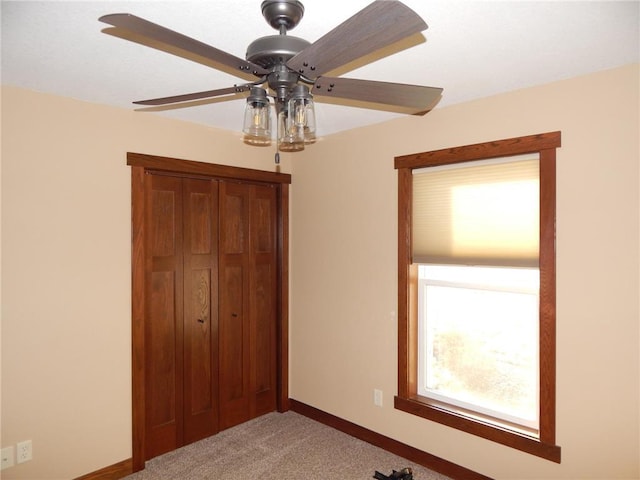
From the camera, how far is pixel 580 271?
2.32 meters

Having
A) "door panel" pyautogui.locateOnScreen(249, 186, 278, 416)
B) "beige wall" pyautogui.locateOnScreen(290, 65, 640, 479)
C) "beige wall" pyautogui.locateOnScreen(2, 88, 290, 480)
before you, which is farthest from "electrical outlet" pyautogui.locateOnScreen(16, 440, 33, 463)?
"beige wall" pyautogui.locateOnScreen(290, 65, 640, 479)

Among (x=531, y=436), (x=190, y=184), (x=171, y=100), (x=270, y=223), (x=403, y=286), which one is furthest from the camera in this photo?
(x=270, y=223)

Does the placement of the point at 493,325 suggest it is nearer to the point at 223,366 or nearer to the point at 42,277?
the point at 223,366

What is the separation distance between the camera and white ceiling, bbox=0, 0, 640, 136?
161 centimetres

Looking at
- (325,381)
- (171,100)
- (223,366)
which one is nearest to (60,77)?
(171,100)

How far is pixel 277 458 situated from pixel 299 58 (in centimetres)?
289

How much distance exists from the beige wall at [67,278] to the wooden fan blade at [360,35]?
204cm

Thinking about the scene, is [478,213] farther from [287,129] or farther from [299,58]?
[299,58]

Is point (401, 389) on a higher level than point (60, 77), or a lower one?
lower

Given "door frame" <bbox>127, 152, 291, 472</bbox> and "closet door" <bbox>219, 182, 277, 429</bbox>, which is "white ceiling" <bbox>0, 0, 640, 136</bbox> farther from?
"closet door" <bbox>219, 182, 277, 429</bbox>

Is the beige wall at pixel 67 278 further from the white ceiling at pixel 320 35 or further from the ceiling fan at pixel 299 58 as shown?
the ceiling fan at pixel 299 58

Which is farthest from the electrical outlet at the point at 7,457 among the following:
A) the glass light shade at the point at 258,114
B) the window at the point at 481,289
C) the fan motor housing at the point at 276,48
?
the fan motor housing at the point at 276,48

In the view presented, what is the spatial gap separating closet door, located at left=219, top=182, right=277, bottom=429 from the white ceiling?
132cm

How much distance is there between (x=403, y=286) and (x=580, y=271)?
3.79ft
